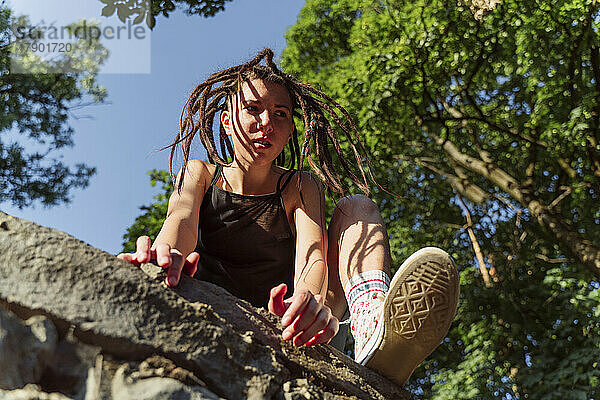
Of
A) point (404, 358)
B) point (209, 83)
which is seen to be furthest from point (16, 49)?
point (404, 358)

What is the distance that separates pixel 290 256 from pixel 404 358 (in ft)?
1.90

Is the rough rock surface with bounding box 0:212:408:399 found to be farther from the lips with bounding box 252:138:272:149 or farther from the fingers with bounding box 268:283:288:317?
the lips with bounding box 252:138:272:149

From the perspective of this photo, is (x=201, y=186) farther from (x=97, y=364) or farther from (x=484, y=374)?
(x=484, y=374)

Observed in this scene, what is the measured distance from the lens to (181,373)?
971mm

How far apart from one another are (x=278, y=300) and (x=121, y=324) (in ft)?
1.25

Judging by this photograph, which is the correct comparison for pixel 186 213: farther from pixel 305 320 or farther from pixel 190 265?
pixel 305 320

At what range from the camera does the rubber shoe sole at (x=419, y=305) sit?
4.51 feet

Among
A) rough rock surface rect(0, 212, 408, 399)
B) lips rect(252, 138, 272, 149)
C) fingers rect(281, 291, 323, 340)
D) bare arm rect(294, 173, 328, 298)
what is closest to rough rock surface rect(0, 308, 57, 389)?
rough rock surface rect(0, 212, 408, 399)

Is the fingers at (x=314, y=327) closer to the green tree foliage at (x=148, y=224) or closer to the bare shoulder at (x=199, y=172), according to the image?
the bare shoulder at (x=199, y=172)

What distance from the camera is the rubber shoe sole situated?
1.37 metres

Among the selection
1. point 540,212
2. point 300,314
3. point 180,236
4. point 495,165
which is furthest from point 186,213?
point 495,165

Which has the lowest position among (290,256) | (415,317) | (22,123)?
(415,317)

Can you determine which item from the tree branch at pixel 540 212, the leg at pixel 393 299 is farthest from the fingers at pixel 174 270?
the tree branch at pixel 540 212

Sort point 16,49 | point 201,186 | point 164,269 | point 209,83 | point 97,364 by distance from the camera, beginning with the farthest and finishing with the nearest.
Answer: point 16,49, point 209,83, point 201,186, point 164,269, point 97,364
